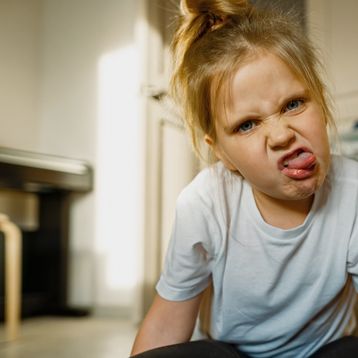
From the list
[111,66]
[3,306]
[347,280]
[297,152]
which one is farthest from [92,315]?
[297,152]

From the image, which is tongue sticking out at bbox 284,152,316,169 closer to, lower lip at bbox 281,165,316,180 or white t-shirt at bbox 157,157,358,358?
lower lip at bbox 281,165,316,180

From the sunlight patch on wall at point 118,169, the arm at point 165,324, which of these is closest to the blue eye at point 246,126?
the arm at point 165,324

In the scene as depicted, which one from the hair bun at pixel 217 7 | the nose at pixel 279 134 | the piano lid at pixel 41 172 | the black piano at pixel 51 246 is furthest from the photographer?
the black piano at pixel 51 246

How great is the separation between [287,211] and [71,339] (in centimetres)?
112

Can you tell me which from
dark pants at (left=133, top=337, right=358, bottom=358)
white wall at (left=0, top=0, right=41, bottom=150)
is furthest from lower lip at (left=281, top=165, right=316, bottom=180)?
A: white wall at (left=0, top=0, right=41, bottom=150)

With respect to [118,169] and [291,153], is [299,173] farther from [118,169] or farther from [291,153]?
[118,169]

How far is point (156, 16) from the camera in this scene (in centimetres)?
192

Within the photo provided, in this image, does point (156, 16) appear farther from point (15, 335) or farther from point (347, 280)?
point (347, 280)

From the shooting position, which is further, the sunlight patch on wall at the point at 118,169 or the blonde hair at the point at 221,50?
the sunlight patch on wall at the point at 118,169

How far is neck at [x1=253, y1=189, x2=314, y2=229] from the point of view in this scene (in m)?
0.64

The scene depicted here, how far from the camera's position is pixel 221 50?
59 centimetres

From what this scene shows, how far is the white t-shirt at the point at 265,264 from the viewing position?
2.05 feet

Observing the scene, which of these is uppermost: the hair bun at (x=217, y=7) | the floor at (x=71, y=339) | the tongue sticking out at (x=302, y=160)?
the hair bun at (x=217, y=7)

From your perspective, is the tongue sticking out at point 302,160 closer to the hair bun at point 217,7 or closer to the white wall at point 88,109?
the hair bun at point 217,7
